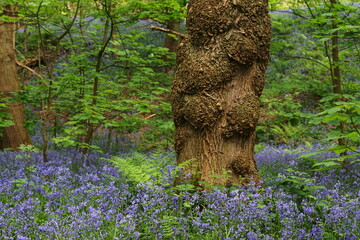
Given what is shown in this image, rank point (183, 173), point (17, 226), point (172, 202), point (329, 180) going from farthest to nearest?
point (329, 180) < point (183, 173) < point (172, 202) < point (17, 226)

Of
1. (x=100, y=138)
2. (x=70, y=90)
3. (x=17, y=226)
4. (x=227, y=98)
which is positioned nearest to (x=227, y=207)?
(x=227, y=98)

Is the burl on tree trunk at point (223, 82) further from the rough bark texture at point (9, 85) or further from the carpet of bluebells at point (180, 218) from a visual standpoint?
the rough bark texture at point (9, 85)

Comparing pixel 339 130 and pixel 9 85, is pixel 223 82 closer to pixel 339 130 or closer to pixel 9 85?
pixel 339 130

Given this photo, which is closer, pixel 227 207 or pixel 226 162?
pixel 227 207

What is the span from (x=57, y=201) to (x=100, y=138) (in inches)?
255

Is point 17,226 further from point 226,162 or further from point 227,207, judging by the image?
point 226,162

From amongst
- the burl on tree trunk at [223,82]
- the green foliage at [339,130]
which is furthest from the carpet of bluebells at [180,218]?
the burl on tree trunk at [223,82]

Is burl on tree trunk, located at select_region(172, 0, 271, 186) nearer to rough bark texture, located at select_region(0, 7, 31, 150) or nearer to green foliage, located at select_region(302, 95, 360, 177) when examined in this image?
green foliage, located at select_region(302, 95, 360, 177)

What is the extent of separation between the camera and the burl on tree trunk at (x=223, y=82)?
3.81 meters

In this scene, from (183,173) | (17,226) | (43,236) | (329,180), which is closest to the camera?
(43,236)

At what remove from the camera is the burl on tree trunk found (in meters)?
3.81

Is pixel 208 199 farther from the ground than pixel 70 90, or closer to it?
closer to it

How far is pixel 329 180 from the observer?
15.2 ft

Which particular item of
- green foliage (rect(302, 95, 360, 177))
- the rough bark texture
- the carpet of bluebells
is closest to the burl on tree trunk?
the carpet of bluebells
